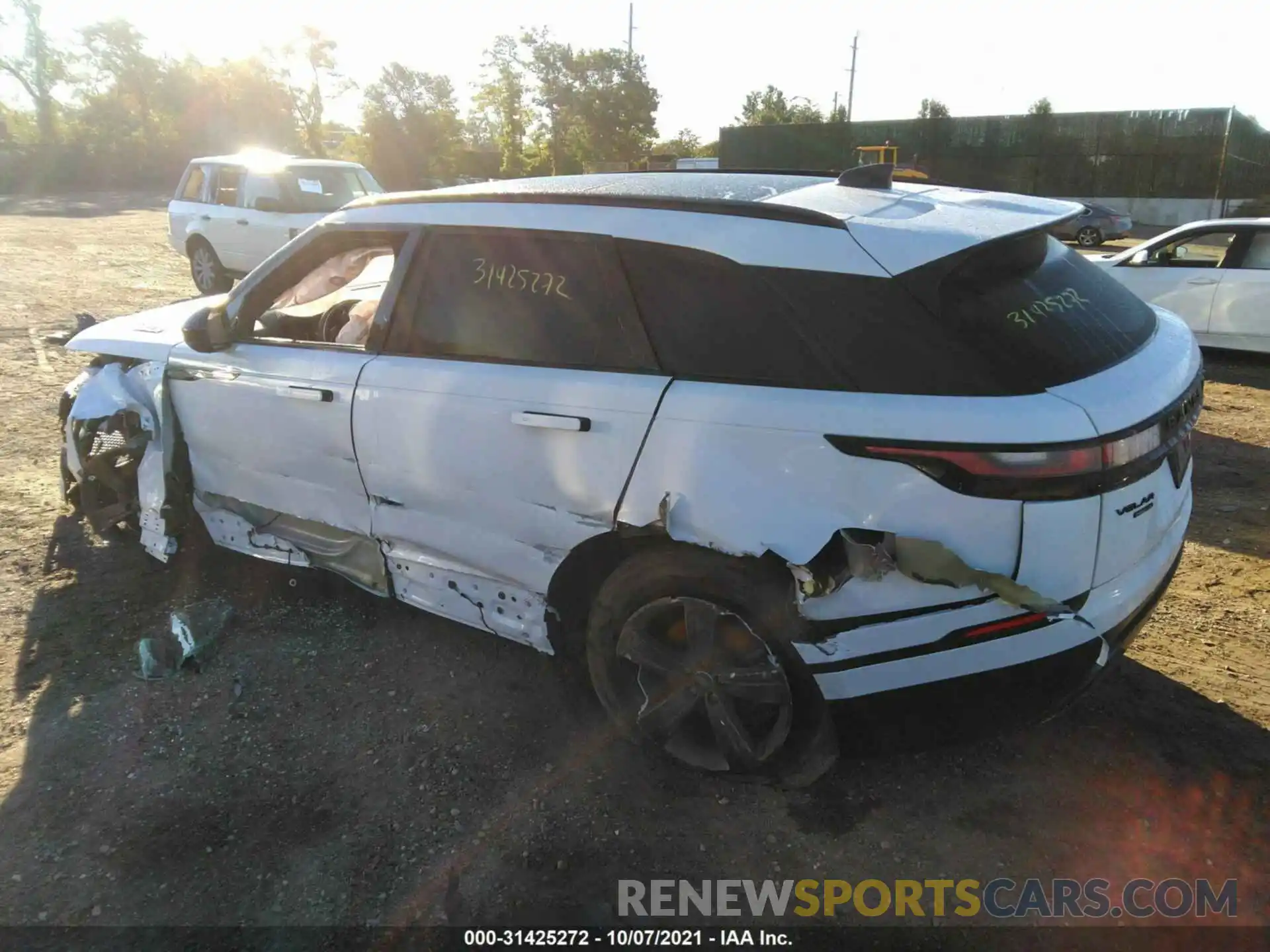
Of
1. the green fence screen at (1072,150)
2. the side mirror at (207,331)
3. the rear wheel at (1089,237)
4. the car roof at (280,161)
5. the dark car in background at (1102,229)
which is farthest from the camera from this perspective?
the green fence screen at (1072,150)

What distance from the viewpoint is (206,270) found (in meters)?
11.8

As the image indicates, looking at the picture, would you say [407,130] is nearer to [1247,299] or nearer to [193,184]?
[193,184]

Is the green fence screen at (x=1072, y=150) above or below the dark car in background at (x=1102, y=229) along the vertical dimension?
above

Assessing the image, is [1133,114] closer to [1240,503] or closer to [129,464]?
[1240,503]

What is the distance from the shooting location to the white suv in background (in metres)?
10.7

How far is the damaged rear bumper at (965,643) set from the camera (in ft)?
7.29

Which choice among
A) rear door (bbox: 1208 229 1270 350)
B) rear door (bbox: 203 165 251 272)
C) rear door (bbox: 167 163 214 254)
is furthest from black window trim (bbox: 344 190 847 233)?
rear door (bbox: 167 163 214 254)

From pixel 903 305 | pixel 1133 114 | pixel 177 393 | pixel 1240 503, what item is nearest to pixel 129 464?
pixel 177 393

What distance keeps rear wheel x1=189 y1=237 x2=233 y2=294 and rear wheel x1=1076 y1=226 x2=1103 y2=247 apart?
20185mm

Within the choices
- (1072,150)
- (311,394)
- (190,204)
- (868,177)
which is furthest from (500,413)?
(1072,150)

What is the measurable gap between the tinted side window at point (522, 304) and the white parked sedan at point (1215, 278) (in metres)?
7.18

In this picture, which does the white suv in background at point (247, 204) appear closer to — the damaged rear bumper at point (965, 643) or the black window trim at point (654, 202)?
the black window trim at point (654, 202)

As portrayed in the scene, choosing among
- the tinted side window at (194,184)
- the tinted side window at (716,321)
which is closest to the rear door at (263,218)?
the tinted side window at (194,184)

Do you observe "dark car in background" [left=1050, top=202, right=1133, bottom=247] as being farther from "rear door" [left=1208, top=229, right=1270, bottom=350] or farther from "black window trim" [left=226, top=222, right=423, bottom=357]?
"black window trim" [left=226, top=222, right=423, bottom=357]
